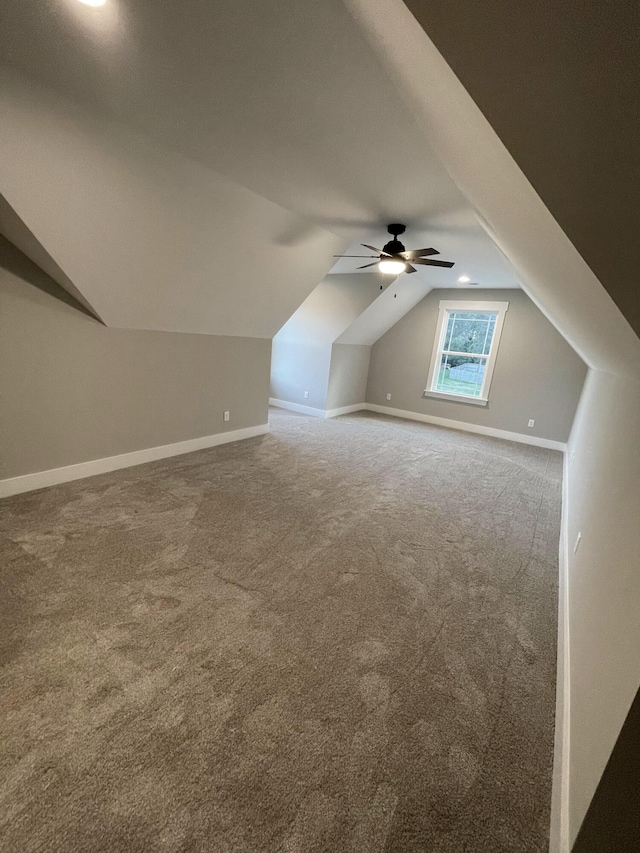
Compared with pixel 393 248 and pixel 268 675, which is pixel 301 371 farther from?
pixel 268 675

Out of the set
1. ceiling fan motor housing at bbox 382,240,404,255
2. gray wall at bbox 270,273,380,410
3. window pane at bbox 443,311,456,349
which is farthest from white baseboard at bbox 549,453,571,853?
window pane at bbox 443,311,456,349

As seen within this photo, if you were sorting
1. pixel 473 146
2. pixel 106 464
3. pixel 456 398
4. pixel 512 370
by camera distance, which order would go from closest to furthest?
pixel 473 146 → pixel 106 464 → pixel 512 370 → pixel 456 398

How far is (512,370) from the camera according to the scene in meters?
5.82

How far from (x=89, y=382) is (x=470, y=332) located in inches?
223

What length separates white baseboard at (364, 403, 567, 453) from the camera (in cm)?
565

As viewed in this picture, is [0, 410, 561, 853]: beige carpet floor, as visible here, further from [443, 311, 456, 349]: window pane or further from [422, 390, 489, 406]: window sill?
[443, 311, 456, 349]: window pane

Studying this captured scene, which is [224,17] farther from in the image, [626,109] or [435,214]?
[435,214]

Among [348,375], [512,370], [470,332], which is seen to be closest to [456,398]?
[512,370]

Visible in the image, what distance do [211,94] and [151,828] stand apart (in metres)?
2.76

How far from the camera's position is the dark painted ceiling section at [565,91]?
2.05ft

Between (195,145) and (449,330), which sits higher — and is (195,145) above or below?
above

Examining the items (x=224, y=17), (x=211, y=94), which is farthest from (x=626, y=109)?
(x=211, y=94)

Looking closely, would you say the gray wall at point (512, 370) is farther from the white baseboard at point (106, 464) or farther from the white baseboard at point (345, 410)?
the white baseboard at point (106, 464)

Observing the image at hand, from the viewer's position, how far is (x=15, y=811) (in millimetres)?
1072
